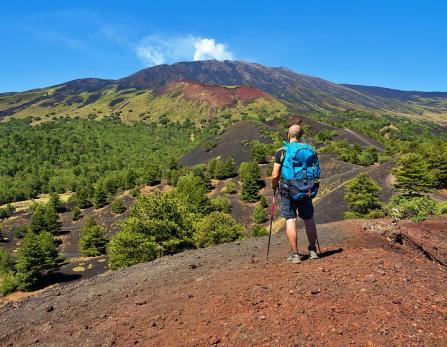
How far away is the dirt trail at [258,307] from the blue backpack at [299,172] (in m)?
1.37

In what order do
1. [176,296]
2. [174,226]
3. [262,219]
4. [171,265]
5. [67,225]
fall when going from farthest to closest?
[67,225] → [262,219] → [174,226] → [171,265] → [176,296]

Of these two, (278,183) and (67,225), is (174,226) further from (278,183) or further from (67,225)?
(67,225)

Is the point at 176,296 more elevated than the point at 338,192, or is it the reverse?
the point at 176,296

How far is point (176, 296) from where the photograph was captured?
7.00 meters

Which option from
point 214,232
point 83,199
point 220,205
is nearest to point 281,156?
point 214,232

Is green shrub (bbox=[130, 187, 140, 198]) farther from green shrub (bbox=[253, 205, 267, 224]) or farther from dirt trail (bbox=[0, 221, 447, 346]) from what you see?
dirt trail (bbox=[0, 221, 447, 346])

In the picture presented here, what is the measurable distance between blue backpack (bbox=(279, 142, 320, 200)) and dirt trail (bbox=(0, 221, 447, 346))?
1366 millimetres

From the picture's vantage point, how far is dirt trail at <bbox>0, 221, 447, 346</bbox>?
15.1ft

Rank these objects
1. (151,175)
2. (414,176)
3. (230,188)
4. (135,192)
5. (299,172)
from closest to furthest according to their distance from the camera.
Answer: (299,172)
(414,176)
(230,188)
(135,192)
(151,175)

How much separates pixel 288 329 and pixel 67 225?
236ft

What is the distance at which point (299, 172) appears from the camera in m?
7.33

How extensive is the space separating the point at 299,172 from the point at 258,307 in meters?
2.76

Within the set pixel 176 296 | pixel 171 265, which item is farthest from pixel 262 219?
pixel 176 296

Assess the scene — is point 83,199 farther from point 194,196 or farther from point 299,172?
point 299,172
